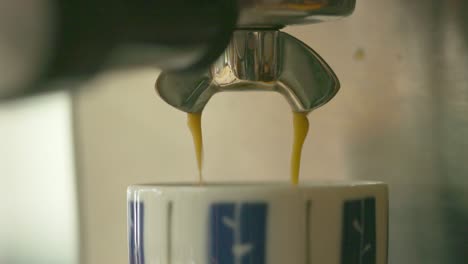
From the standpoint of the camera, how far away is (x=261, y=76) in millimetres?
286

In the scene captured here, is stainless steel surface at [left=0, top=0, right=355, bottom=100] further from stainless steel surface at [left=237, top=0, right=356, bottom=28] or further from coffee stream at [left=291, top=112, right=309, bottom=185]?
coffee stream at [left=291, top=112, right=309, bottom=185]

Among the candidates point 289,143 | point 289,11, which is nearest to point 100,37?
point 289,11

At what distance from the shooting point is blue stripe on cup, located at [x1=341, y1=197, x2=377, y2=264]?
0.29 m

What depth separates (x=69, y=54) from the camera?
0.14m

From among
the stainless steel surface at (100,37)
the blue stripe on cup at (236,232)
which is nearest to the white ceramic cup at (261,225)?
the blue stripe on cup at (236,232)

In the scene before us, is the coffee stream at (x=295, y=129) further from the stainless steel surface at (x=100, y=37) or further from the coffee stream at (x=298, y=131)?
the stainless steel surface at (x=100, y=37)

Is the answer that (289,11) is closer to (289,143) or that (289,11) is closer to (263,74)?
(263,74)

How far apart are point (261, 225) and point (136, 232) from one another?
0.05 m

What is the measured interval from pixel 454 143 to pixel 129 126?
178 mm

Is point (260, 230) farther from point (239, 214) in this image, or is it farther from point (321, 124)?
point (321, 124)

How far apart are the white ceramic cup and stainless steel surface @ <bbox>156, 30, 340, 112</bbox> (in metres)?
0.03

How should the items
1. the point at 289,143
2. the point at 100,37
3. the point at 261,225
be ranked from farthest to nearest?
the point at 289,143, the point at 261,225, the point at 100,37

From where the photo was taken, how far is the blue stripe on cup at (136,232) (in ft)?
0.99

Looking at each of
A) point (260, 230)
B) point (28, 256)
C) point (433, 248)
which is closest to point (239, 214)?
point (260, 230)
